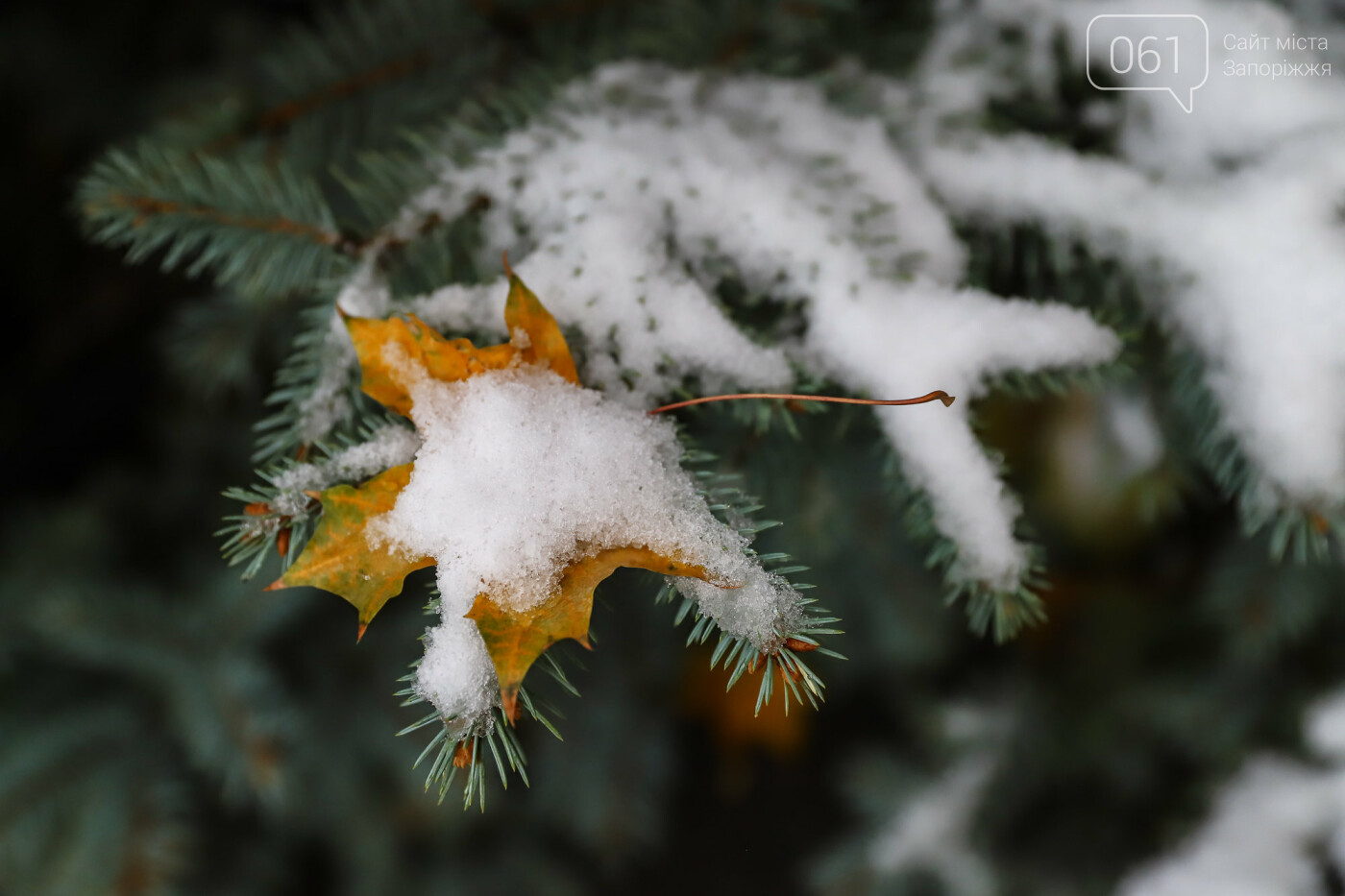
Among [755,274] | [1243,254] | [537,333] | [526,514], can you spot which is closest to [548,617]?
[526,514]

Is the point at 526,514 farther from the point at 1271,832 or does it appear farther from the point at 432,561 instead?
the point at 1271,832

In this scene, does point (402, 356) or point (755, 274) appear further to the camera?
point (755, 274)

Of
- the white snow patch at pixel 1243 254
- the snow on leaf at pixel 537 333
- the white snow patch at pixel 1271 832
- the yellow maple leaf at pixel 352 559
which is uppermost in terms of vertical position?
the snow on leaf at pixel 537 333

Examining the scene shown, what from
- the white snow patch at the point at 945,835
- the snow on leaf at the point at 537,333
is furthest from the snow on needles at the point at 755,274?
the white snow patch at the point at 945,835

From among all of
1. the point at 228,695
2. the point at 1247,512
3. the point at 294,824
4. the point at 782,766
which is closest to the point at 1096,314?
the point at 1247,512

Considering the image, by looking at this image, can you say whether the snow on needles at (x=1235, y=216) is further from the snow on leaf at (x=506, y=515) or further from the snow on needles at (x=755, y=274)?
the snow on leaf at (x=506, y=515)

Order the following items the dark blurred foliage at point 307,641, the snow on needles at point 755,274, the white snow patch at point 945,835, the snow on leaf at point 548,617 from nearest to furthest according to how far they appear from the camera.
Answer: the snow on leaf at point 548,617
the snow on needles at point 755,274
the dark blurred foliage at point 307,641
the white snow patch at point 945,835
